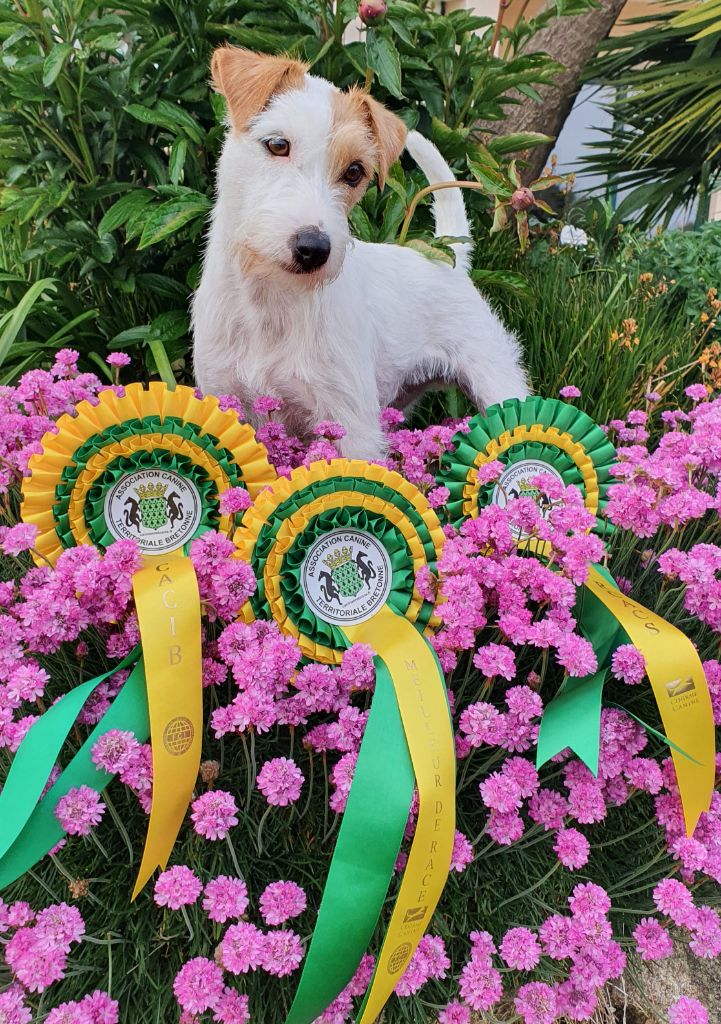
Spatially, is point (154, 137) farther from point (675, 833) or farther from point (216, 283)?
point (675, 833)

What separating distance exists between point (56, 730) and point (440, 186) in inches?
77.5

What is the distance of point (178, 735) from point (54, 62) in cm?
197

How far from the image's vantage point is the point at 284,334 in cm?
180

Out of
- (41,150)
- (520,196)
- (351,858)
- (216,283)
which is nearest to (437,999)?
(351,858)

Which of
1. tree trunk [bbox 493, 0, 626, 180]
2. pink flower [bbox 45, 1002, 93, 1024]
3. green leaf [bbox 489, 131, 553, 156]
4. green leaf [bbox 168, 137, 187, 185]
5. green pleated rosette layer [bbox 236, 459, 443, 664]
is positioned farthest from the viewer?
tree trunk [bbox 493, 0, 626, 180]

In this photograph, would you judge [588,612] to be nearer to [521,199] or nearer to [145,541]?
[145,541]

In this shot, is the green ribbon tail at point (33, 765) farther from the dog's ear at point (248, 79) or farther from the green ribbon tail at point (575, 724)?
the dog's ear at point (248, 79)

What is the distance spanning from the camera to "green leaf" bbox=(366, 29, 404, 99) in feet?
6.98

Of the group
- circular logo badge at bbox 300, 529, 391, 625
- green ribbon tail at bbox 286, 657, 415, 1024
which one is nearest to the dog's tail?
circular logo badge at bbox 300, 529, 391, 625

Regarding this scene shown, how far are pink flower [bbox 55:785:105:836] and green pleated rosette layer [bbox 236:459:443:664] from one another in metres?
0.41

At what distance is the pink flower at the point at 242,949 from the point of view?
99 centimetres

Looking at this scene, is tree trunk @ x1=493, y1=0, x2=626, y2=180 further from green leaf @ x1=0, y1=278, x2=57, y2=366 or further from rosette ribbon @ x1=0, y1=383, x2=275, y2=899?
rosette ribbon @ x1=0, y1=383, x2=275, y2=899

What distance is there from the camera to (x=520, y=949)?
112cm

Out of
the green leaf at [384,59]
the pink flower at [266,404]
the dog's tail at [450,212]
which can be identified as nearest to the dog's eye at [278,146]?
the pink flower at [266,404]
